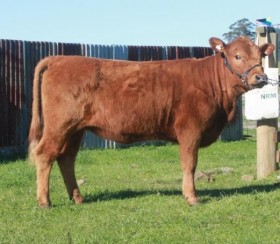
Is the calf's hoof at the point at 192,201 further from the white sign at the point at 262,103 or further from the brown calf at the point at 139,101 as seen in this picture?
the white sign at the point at 262,103

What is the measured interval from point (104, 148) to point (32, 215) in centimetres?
886

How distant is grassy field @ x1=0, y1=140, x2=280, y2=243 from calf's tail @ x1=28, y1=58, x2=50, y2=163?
772mm

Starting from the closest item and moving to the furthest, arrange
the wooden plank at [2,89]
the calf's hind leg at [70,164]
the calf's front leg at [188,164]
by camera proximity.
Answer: the calf's front leg at [188,164] → the calf's hind leg at [70,164] → the wooden plank at [2,89]

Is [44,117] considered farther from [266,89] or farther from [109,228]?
[266,89]

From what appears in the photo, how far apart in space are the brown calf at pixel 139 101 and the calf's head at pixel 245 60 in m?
0.01

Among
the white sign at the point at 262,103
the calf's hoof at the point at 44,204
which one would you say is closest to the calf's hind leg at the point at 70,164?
the calf's hoof at the point at 44,204

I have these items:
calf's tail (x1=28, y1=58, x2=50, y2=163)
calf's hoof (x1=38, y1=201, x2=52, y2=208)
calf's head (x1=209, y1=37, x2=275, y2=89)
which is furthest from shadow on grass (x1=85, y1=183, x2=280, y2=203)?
calf's head (x1=209, y1=37, x2=275, y2=89)

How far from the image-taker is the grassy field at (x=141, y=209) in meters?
6.98

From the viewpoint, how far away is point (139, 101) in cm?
889

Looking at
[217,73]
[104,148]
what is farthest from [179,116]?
[104,148]

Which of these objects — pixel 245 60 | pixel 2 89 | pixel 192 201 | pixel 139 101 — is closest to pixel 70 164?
pixel 139 101

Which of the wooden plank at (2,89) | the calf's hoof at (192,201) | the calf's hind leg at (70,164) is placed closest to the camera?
the calf's hoof at (192,201)

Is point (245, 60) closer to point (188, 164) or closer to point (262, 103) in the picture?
point (188, 164)

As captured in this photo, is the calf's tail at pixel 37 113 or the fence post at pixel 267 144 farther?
the fence post at pixel 267 144
